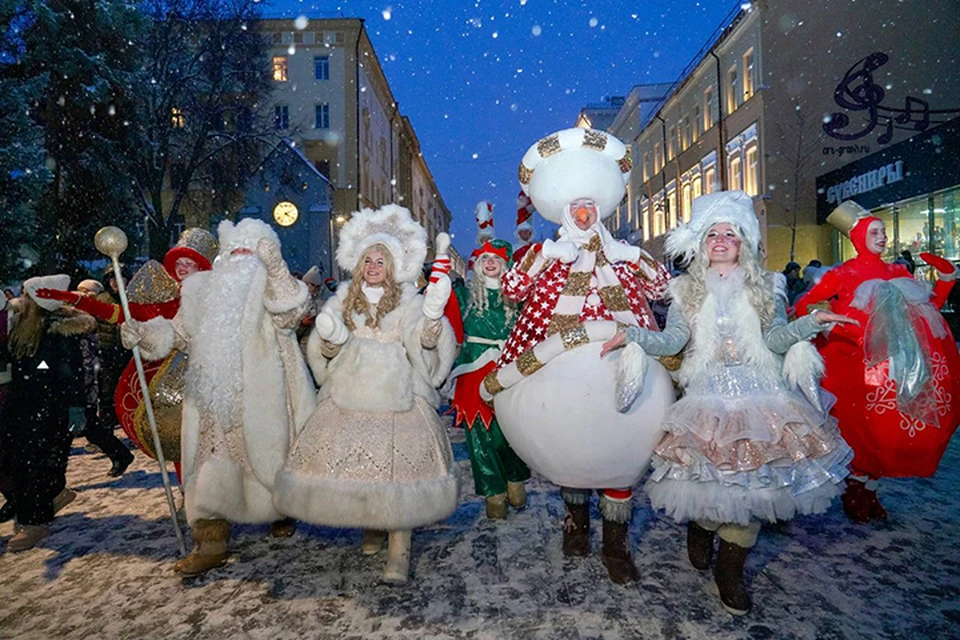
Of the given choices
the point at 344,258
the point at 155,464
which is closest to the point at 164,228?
the point at 155,464

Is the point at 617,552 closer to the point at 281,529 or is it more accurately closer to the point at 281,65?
the point at 281,529

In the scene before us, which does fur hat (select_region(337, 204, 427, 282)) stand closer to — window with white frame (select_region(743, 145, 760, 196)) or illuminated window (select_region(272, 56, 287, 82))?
window with white frame (select_region(743, 145, 760, 196))

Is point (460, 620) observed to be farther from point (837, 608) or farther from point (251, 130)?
point (251, 130)

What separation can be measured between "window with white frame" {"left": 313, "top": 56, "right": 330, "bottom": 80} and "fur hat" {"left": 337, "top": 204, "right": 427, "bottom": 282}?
1312 inches

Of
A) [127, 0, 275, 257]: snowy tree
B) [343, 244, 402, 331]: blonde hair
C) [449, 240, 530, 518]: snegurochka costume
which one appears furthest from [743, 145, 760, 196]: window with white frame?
[343, 244, 402, 331]: blonde hair

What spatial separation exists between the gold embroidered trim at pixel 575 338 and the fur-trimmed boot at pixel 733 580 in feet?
3.68

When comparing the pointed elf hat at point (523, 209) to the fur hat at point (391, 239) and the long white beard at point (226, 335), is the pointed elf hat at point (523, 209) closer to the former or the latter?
the fur hat at point (391, 239)

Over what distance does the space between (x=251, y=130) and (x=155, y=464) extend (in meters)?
15.6

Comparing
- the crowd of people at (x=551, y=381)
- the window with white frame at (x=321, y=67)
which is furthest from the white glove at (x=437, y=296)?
the window with white frame at (x=321, y=67)

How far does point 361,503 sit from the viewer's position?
3.52m

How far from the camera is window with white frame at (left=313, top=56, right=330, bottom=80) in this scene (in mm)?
34781

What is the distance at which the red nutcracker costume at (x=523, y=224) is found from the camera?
17.1 feet

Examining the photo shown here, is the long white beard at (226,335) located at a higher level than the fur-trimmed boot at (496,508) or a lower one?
higher

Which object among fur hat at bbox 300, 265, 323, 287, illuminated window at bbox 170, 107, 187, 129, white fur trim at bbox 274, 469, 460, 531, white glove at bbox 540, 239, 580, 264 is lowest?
white fur trim at bbox 274, 469, 460, 531
